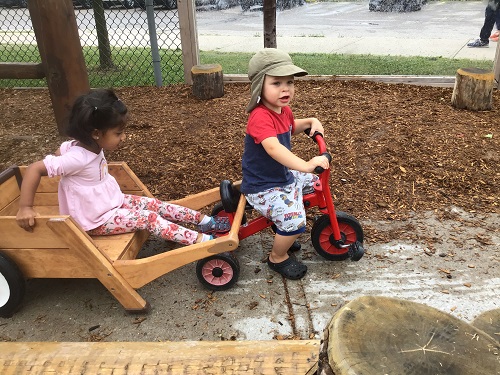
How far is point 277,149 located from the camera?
2.26 metres

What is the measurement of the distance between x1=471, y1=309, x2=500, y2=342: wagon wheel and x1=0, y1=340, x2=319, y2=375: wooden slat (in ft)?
2.07

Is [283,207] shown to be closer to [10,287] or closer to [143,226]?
[143,226]

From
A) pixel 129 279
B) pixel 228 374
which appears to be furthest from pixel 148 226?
pixel 228 374

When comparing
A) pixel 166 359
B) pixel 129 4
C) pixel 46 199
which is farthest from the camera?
pixel 129 4

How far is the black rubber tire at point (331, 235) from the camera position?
268 centimetres

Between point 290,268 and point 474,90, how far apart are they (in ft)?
10.8

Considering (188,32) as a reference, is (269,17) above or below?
above

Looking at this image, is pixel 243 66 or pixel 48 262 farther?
pixel 243 66

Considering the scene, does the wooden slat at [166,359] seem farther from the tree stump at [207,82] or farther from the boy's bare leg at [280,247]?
the tree stump at [207,82]

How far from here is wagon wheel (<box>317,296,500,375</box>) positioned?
4.13 feet

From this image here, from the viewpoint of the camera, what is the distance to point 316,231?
268 cm

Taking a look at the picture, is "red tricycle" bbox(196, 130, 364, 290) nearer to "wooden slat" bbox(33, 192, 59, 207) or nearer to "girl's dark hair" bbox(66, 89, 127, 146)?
"girl's dark hair" bbox(66, 89, 127, 146)

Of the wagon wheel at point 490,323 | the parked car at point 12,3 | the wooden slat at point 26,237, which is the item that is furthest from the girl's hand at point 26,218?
the parked car at point 12,3

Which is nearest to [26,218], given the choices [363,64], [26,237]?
[26,237]
